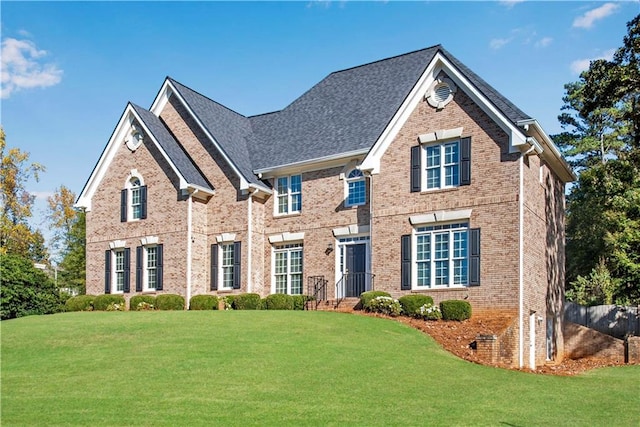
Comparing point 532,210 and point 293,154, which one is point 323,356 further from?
point 293,154

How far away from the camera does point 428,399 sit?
43.0 feet

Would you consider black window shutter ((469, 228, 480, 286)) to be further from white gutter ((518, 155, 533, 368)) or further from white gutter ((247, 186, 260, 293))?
white gutter ((247, 186, 260, 293))

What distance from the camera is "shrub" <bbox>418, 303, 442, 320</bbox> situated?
2228 cm

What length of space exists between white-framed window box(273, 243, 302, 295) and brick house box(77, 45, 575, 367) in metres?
0.07

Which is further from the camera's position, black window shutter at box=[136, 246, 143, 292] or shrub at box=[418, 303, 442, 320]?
black window shutter at box=[136, 246, 143, 292]

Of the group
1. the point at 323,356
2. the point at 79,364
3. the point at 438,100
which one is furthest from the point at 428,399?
the point at 438,100

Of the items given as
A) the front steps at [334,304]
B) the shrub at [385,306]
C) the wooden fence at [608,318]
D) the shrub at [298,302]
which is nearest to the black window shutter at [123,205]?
the shrub at [298,302]

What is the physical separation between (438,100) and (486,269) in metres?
6.29

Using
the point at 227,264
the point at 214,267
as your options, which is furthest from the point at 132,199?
the point at 227,264

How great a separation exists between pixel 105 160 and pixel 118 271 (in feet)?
17.0

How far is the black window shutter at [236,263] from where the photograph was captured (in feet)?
92.6

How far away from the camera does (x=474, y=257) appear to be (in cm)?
2269

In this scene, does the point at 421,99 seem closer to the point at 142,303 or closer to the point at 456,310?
the point at 456,310

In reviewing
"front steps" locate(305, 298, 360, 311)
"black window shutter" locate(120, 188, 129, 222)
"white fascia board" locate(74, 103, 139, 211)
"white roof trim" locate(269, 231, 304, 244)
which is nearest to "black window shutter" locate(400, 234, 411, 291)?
"front steps" locate(305, 298, 360, 311)
